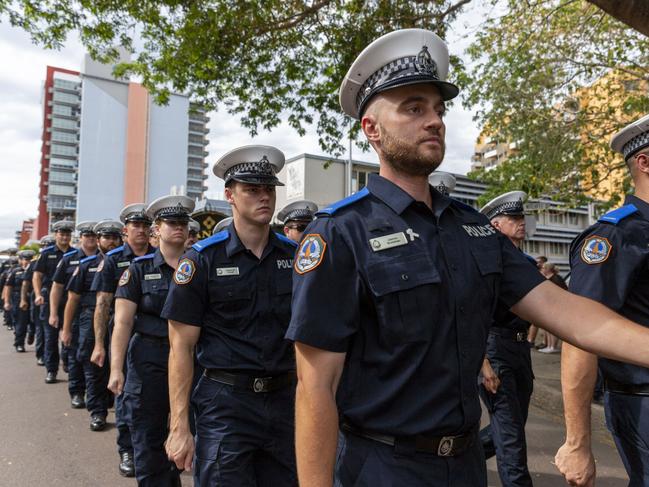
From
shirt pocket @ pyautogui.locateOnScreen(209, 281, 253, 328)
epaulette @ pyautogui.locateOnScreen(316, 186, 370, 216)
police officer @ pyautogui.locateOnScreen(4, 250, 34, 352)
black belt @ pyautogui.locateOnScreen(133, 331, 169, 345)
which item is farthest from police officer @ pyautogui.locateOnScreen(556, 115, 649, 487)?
police officer @ pyautogui.locateOnScreen(4, 250, 34, 352)

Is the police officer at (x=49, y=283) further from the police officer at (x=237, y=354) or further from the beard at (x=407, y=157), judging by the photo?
the beard at (x=407, y=157)

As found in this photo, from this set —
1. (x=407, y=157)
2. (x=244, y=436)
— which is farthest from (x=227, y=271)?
(x=407, y=157)

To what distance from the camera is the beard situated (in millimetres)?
1757

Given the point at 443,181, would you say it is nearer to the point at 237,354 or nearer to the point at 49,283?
the point at 237,354

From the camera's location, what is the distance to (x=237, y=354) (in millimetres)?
3055

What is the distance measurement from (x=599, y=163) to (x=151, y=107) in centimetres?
8690

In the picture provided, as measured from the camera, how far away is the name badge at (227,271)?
3.24 meters

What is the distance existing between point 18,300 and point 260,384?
43.5 feet

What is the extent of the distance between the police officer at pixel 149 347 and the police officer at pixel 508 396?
233cm

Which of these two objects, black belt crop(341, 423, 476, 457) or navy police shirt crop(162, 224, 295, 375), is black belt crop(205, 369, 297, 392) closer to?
navy police shirt crop(162, 224, 295, 375)

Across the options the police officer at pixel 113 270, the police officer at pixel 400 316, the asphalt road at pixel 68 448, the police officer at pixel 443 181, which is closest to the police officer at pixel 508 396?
the asphalt road at pixel 68 448

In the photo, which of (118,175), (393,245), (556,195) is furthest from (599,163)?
(118,175)

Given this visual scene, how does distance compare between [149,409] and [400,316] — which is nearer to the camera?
[400,316]

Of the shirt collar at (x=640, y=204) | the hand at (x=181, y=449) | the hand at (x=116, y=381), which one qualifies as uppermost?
the shirt collar at (x=640, y=204)
